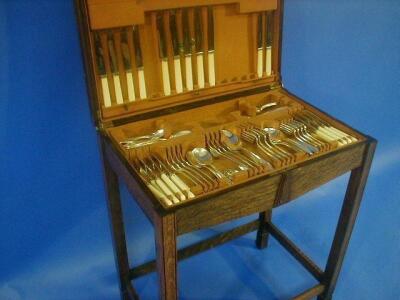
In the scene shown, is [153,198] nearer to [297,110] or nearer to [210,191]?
[210,191]

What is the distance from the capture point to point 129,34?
0.97 meters

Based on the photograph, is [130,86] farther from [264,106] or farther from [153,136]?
[264,106]

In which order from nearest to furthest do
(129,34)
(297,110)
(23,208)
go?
(129,34), (297,110), (23,208)

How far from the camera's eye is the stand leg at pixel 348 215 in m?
1.02

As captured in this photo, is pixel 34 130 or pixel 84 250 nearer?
pixel 34 130

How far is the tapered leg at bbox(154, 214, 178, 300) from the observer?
29.9 inches

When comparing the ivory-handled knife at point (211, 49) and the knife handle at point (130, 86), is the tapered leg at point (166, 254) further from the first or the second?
the ivory-handled knife at point (211, 49)

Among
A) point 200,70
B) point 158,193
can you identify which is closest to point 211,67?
point 200,70

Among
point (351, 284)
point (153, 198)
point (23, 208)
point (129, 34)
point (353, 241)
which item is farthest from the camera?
point (353, 241)

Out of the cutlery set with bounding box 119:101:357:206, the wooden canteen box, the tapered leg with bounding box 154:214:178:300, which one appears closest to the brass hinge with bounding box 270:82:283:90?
the wooden canteen box

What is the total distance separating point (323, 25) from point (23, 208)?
4.26ft

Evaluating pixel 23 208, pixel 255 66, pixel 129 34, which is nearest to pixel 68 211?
pixel 23 208

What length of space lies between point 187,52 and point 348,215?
0.65 m

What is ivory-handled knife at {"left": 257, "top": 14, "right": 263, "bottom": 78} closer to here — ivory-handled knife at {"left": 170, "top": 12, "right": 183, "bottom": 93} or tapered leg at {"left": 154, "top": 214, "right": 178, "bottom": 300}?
ivory-handled knife at {"left": 170, "top": 12, "right": 183, "bottom": 93}
